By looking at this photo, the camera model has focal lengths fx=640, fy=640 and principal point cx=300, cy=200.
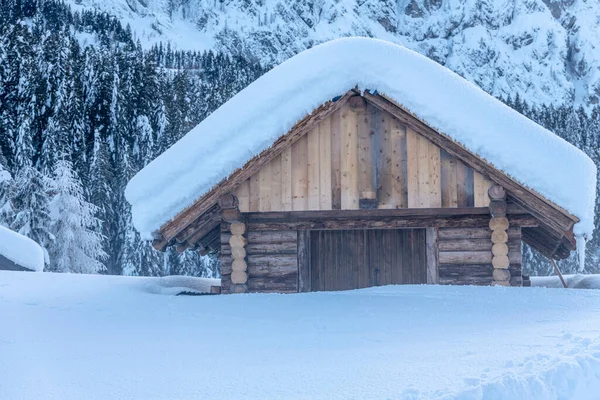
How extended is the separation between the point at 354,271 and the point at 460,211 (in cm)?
257

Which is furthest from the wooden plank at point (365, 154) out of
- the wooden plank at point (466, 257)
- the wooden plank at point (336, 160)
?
the wooden plank at point (466, 257)

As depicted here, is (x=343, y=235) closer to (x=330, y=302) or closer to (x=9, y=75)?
(x=330, y=302)

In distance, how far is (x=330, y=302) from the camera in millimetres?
6297

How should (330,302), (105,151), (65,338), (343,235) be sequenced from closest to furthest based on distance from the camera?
(65,338)
(330,302)
(343,235)
(105,151)

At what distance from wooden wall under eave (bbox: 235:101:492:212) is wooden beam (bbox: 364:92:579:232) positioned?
0.73 ft

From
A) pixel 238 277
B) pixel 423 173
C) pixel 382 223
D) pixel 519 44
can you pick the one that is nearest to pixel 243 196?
pixel 238 277

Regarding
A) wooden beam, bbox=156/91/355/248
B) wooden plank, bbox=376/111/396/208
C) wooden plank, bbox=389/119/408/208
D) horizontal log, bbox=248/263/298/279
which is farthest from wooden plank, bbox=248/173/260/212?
wooden plank, bbox=389/119/408/208

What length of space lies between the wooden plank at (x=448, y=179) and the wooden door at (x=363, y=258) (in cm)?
214

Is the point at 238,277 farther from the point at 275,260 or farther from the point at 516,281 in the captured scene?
the point at 516,281

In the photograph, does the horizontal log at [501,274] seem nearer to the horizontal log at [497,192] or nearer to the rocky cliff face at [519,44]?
the horizontal log at [497,192]

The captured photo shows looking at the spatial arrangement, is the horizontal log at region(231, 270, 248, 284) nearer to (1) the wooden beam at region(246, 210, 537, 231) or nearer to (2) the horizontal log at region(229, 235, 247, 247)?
(2) the horizontal log at region(229, 235, 247, 247)

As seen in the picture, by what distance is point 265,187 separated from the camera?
337 inches

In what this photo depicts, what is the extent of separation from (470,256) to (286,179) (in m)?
2.69

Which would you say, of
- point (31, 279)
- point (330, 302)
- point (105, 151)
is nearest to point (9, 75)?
point (105, 151)
